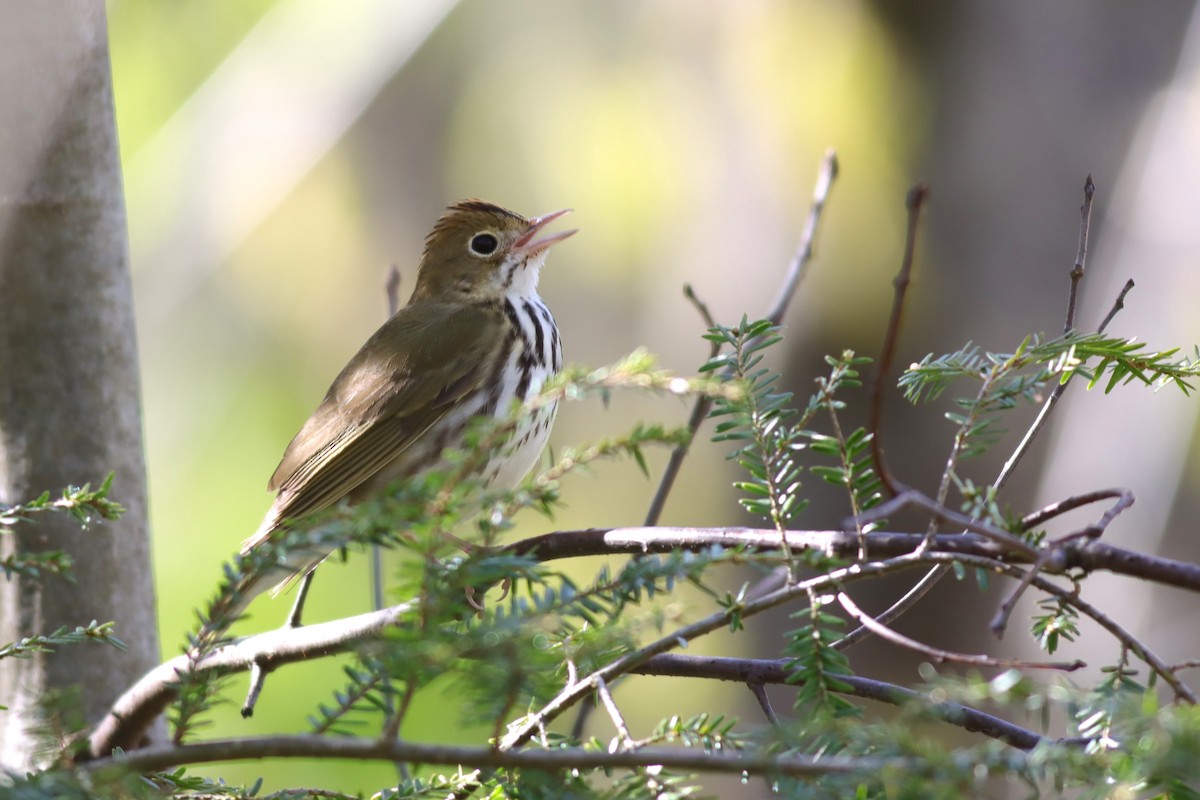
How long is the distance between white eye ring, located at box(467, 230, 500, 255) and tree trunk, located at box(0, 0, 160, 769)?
115 centimetres

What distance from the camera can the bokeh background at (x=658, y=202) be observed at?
471 cm

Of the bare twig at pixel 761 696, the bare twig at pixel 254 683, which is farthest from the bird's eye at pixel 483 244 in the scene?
the bare twig at pixel 761 696

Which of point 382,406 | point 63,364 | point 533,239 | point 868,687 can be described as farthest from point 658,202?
point 868,687

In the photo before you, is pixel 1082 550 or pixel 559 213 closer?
pixel 1082 550

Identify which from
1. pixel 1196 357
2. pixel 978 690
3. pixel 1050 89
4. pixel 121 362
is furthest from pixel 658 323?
pixel 978 690

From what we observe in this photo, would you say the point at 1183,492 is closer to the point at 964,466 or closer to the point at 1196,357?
the point at 964,466

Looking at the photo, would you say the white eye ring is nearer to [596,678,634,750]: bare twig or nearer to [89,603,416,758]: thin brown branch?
[89,603,416,758]: thin brown branch

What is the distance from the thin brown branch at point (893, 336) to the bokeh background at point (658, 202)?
366 centimetres

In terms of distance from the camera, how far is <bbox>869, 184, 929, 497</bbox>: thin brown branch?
0.80 metres

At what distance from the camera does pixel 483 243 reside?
2848mm

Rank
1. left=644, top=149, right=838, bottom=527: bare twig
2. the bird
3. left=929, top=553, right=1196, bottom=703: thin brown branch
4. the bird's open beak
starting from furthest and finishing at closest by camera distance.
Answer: the bird's open beak → the bird → left=644, top=149, right=838, bottom=527: bare twig → left=929, top=553, right=1196, bottom=703: thin brown branch

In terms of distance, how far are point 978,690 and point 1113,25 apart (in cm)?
498

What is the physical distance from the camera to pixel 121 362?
5.89 ft

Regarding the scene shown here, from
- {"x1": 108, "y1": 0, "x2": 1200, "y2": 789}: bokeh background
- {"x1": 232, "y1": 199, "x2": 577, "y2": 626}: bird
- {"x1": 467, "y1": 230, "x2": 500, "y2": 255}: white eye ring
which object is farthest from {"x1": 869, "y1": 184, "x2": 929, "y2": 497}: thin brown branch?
{"x1": 108, "y1": 0, "x2": 1200, "y2": 789}: bokeh background
